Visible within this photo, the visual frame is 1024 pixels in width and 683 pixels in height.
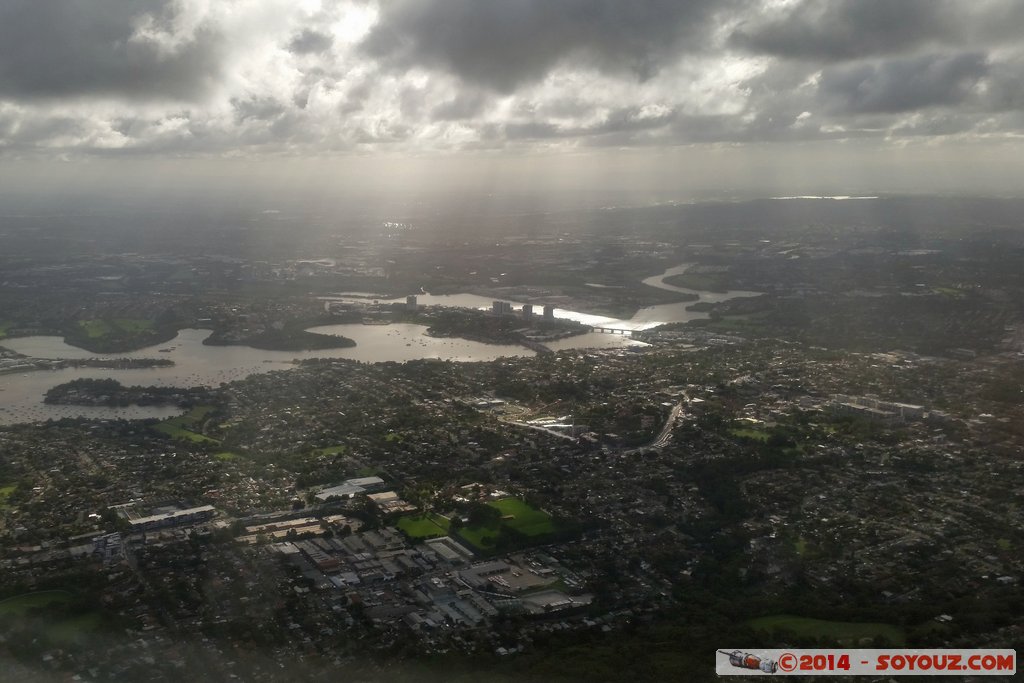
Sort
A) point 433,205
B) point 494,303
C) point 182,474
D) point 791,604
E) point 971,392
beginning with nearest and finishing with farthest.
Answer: point 791,604 → point 182,474 → point 971,392 → point 494,303 → point 433,205

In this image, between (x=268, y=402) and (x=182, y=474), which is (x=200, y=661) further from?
(x=268, y=402)

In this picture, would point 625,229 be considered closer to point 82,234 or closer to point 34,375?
point 82,234

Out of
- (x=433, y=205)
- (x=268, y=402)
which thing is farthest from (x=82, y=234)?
(x=268, y=402)

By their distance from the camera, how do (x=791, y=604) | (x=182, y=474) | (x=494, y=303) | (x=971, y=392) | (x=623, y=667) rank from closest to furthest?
(x=623, y=667) → (x=791, y=604) → (x=182, y=474) → (x=971, y=392) → (x=494, y=303)

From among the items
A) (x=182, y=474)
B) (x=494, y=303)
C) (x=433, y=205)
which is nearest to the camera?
(x=182, y=474)

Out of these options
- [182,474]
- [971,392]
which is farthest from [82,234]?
[971,392]

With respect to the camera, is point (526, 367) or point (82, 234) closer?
point (526, 367)
